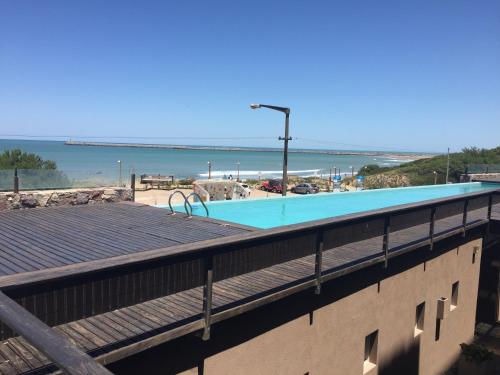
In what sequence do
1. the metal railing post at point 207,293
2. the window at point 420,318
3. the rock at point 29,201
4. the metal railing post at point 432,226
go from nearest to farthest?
the metal railing post at point 207,293 → the metal railing post at point 432,226 → the window at point 420,318 → the rock at point 29,201

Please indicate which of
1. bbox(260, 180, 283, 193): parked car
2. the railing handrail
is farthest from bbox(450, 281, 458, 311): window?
bbox(260, 180, 283, 193): parked car

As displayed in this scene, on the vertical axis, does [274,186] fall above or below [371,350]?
below

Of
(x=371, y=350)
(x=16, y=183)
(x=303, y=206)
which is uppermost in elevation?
(x=16, y=183)

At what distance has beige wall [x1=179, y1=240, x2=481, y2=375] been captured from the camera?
4.82 meters

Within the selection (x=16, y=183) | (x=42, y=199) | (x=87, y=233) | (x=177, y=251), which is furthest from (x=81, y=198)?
(x=177, y=251)

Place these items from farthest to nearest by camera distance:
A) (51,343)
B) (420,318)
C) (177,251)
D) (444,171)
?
1. (444,171)
2. (420,318)
3. (177,251)
4. (51,343)

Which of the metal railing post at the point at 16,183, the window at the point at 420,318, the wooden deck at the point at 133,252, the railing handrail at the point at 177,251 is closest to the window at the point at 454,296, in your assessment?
the wooden deck at the point at 133,252

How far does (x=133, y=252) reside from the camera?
5742 millimetres

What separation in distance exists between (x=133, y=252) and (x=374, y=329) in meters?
3.73

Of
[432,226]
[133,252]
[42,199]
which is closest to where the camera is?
[133,252]

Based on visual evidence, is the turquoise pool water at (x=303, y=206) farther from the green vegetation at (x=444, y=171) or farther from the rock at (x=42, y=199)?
the green vegetation at (x=444, y=171)

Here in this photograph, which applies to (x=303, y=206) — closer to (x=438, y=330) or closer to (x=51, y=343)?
(x=438, y=330)

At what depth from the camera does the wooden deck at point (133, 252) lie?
3.57 meters

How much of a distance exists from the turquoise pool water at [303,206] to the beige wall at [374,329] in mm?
4243
